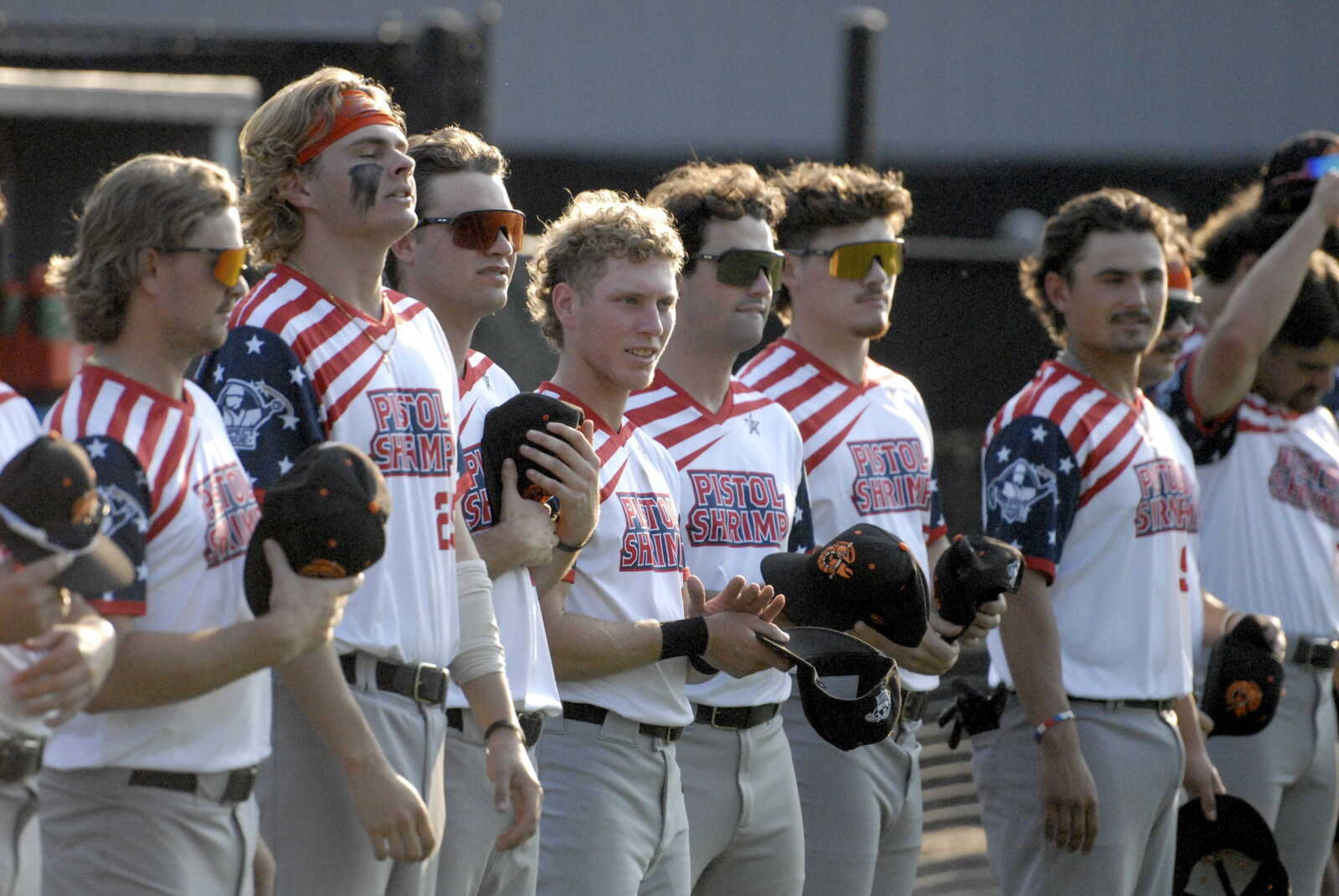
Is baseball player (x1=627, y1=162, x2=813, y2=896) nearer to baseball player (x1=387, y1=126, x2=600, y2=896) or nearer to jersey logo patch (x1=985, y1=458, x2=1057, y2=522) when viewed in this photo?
baseball player (x1=387, y1=126, x2=600, y2=896)

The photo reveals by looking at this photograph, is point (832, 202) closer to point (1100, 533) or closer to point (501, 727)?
point (1100, 533)

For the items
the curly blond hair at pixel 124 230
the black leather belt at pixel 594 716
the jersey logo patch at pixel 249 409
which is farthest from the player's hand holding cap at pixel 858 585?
the curly blond hair at pixel 124 230

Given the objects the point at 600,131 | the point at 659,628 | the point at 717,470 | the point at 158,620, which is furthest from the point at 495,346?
the point at 600,131

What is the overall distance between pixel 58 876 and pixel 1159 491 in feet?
11.1

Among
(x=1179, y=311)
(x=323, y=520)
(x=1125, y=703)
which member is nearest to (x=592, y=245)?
(x=323, y=520)

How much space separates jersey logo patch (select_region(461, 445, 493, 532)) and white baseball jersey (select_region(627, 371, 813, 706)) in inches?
25.5

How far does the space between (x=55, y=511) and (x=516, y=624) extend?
1.38m

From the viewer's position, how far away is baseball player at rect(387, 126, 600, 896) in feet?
12.6

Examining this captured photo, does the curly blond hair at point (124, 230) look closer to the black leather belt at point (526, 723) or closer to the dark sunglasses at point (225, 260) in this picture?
the dark sunglasses at point (225, 260)

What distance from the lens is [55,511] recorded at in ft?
9.09

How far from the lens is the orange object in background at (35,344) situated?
9.40 metres

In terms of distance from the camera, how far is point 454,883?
3768 mm

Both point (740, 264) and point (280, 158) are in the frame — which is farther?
point (740, 264)

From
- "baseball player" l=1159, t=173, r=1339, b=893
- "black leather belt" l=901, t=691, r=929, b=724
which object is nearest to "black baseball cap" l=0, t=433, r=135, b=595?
"black leather belt" l=901, t=691, r=929, b=724
